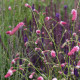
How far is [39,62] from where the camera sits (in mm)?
1693

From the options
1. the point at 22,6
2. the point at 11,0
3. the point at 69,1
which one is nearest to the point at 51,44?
the point at 22,6

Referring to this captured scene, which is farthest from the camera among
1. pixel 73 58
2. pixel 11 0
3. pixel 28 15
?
pixel 11 0

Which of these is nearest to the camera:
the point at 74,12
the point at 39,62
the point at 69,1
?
the point at 74,12

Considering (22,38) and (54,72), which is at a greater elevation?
(22,38)

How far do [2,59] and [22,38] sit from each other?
1.42 feet

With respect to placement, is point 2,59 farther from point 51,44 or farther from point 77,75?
point 77,75

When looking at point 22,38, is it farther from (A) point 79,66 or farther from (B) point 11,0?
(B) point 11,0

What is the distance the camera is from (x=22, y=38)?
178cm

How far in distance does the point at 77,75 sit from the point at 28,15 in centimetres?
141

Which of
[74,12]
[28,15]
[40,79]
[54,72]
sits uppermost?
[74,12]

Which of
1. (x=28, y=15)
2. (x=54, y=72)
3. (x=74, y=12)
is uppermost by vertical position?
(x=74, y=12)

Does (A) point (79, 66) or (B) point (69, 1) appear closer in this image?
(A) point (79, 66)

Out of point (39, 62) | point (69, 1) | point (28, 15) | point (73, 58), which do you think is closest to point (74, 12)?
point (73, 58)

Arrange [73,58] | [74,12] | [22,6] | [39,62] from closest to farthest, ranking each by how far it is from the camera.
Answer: [74,12], [73,58], [39,62], [22,6]
